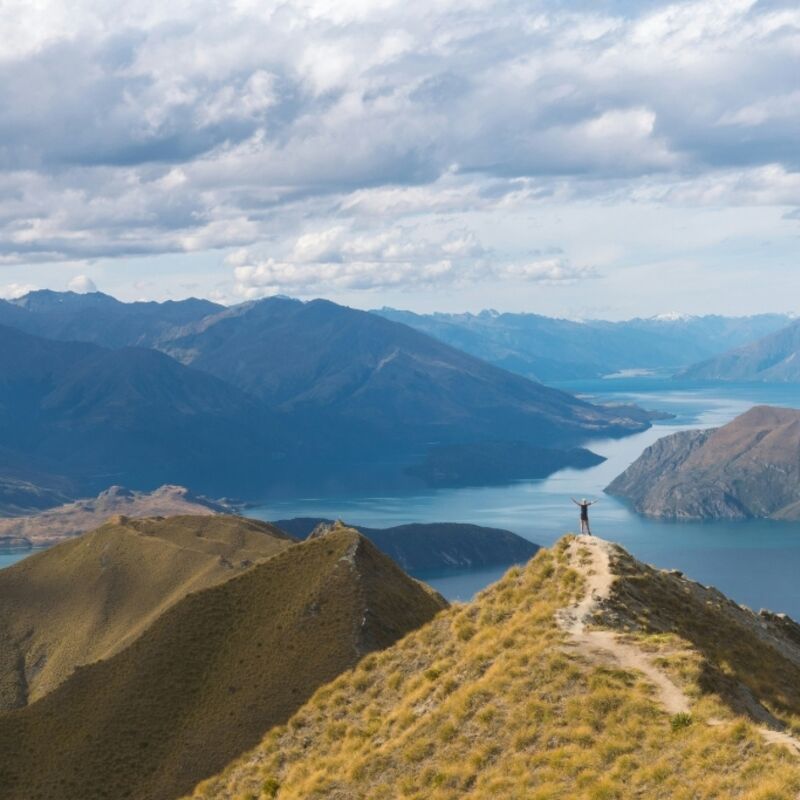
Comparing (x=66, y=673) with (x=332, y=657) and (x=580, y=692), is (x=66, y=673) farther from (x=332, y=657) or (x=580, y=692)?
(x=580, y=692)

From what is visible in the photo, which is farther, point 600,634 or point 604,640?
point 600,634

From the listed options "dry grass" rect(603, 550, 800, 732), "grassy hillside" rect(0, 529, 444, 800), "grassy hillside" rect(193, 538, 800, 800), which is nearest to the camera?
"grassy hillside" rect(193, 538, 800, 800)

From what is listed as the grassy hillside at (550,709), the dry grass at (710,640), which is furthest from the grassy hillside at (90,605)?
the dry grass at (710,640)

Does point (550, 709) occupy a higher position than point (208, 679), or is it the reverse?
point (550, 709)

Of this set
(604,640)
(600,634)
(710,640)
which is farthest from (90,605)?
(604,640)

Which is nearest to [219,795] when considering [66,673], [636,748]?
[636,748]

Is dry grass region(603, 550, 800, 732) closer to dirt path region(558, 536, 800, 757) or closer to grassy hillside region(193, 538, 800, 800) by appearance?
grassy hillside region(193, 538, 800, 800)

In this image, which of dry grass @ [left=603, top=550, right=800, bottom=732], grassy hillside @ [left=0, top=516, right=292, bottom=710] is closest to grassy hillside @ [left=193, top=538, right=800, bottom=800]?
dry grass @ [left=603, top=550, right=800, bottom=732]

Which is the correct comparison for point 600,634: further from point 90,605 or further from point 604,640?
point 90,605
